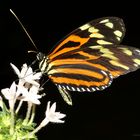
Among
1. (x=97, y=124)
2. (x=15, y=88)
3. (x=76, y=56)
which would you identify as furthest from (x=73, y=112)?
(x=15, y=88)

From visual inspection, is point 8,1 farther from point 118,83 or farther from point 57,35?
point 118,83

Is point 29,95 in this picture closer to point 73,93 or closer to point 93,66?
point 93,66

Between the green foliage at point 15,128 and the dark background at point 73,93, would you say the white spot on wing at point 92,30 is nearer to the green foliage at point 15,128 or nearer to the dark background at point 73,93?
the green foliage at point 15,128

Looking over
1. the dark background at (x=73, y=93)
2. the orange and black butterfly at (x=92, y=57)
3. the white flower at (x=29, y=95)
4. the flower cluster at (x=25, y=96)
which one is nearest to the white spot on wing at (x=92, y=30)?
the orange and black butterfly at (x=92, y=57)

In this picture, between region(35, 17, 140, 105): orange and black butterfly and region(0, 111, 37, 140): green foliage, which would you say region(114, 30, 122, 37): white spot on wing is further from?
region(0, 111, 37, 140): green foliage

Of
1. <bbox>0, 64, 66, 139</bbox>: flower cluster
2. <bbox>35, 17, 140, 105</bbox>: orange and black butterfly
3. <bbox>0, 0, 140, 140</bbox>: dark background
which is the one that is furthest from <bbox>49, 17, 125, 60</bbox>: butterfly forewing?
→ <bbox>0, 0, 140, 140</bbox>: dark background

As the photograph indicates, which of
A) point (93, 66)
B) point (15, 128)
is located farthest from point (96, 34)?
point (15, 128)
